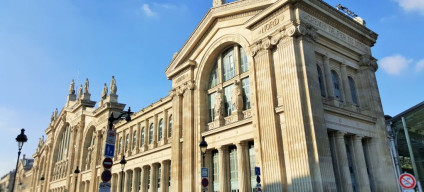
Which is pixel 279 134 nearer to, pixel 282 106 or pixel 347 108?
pixel 282 106

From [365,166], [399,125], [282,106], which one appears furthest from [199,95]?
[399,125]

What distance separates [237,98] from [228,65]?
3.54 metres

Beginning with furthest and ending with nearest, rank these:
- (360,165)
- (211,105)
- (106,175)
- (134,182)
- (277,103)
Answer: (134,182) < (211,105) < (360,165) < (277,103) < (106,175)

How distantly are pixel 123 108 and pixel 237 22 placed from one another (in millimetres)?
23968

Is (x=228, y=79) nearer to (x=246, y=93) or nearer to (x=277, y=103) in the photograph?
(x=246, y=93)

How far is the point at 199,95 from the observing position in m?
26.8

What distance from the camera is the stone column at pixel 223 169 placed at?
23186 millimetres

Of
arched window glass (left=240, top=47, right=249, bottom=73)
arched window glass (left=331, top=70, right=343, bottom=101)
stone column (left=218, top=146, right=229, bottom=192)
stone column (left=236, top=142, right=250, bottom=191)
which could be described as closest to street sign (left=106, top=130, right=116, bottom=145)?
stone column (left=236, top=142, right=250, bottom=191)

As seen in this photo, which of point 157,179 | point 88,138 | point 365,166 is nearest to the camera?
point 365,166

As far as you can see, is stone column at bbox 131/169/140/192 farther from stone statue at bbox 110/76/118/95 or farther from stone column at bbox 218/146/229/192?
stone column at bbox 218/146/229/192

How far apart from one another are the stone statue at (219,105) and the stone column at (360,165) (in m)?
9.30

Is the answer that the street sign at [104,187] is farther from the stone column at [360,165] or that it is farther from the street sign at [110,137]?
the stone column at [360,165]

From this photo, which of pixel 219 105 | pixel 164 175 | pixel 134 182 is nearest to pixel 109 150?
pixel 219 105

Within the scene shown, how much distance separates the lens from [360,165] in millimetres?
20672
